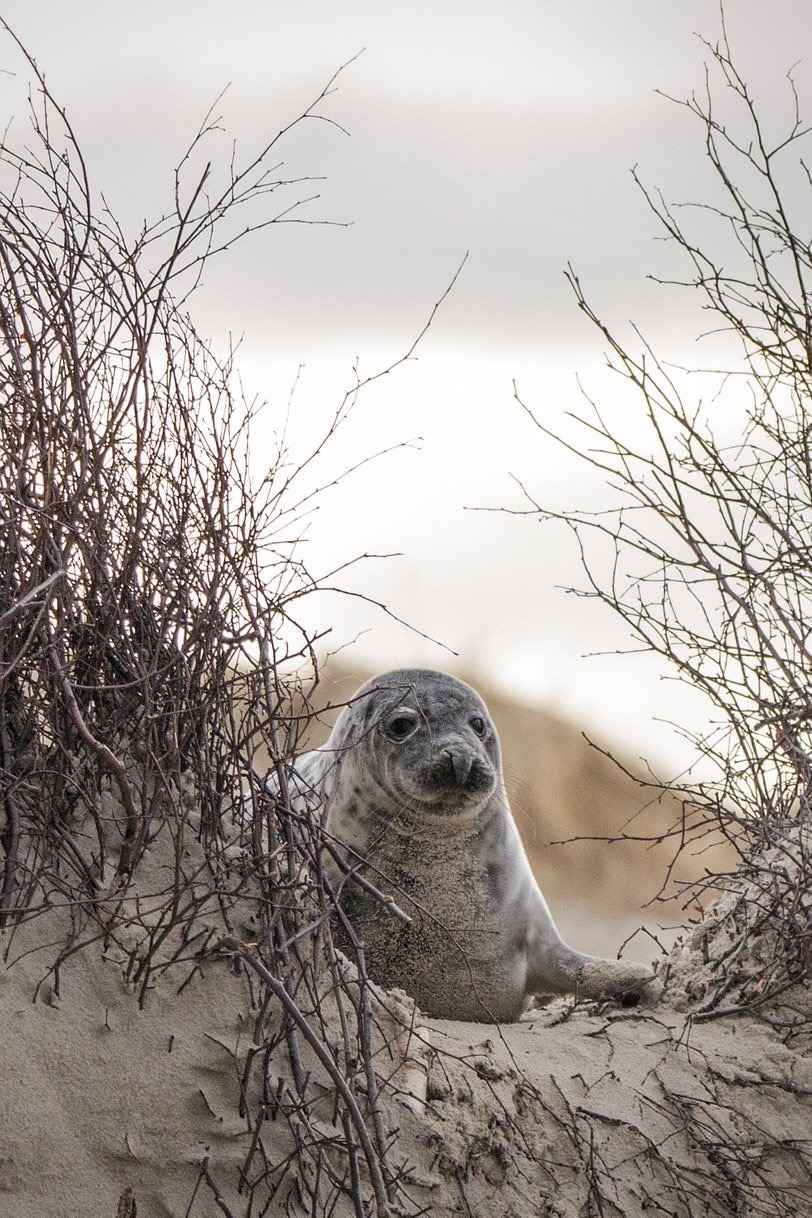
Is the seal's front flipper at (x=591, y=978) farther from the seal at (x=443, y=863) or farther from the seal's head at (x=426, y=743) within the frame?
the seal's head at (x=426, y=743)

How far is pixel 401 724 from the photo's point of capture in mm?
4723

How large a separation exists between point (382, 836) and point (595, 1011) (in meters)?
0.93

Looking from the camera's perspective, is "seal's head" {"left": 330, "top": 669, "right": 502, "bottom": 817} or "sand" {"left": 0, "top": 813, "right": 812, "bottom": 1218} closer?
"sand" {"left": 0, "top": 813, "right": 812, "bottom": 1218}

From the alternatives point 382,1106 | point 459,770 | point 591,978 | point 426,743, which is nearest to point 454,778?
point 459,770

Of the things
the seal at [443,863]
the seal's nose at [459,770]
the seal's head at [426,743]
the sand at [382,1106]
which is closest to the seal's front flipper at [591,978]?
the seal at [443,863]

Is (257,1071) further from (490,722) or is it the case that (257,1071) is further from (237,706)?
(490,722)

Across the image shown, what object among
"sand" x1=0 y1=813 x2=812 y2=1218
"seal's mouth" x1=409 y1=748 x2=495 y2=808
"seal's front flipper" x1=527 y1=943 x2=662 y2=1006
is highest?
"seal's mouth" x1=409 y1=748 x2=495 y2=808

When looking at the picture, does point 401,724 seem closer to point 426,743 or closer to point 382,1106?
point 426,743

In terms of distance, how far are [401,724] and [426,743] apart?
0.41 ft

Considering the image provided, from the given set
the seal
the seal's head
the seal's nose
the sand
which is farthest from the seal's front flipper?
the seal's nose

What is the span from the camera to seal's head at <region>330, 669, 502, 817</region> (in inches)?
179

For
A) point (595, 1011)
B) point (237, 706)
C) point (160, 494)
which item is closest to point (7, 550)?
point (160, 494)

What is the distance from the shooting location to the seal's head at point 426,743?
14.9 ft

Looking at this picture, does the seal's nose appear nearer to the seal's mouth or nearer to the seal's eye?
the seal's mouth
